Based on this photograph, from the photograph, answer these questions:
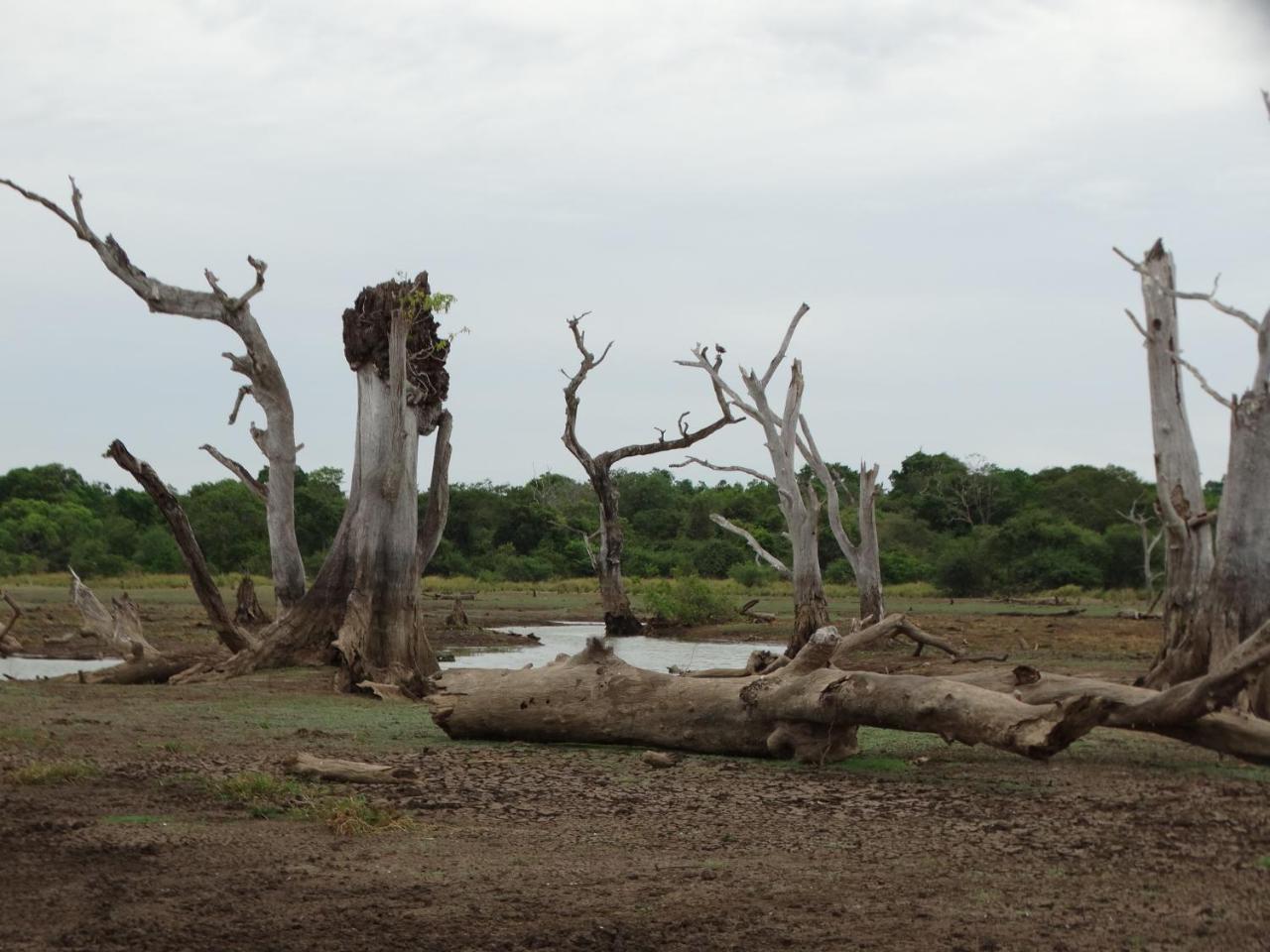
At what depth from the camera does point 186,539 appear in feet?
54.7

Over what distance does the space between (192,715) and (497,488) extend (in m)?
49.0

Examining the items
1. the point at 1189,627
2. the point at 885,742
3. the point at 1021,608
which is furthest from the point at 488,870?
the point at 1021,608

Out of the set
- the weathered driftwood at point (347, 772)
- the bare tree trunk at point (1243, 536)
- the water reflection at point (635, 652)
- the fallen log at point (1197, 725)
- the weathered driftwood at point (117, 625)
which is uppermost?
the bare tree trunk at point (1243, 536)

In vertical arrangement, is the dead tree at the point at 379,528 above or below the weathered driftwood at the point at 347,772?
above

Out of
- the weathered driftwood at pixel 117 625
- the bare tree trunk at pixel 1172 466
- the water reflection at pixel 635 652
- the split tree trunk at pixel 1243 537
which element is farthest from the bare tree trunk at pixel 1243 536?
the weathered driftwood at pixel 117 625

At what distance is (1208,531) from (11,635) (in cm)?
1838

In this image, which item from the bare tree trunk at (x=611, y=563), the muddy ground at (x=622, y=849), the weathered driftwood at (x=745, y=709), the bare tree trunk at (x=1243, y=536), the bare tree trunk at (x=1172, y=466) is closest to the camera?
the muddy ground at (x=622, y=849)

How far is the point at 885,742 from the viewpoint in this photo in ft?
35.2

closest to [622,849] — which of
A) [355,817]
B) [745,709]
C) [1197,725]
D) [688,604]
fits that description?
[355,817]

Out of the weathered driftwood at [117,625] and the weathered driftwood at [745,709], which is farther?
the weathered driftwood at [117,625]

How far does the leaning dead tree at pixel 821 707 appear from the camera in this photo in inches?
335

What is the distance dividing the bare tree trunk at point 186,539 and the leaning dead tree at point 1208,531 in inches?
373

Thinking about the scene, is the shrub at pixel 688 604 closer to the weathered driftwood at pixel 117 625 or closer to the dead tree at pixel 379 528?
the dead tree at pixel 379 528

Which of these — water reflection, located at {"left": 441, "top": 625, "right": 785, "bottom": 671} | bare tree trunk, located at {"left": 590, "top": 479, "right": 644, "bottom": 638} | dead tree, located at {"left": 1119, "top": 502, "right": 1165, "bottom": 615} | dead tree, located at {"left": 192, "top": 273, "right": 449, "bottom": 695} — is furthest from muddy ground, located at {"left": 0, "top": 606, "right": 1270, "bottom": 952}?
bare tree trunk, located at {"left": 590, "top": 479, "right": 644, "bottom": 638}
